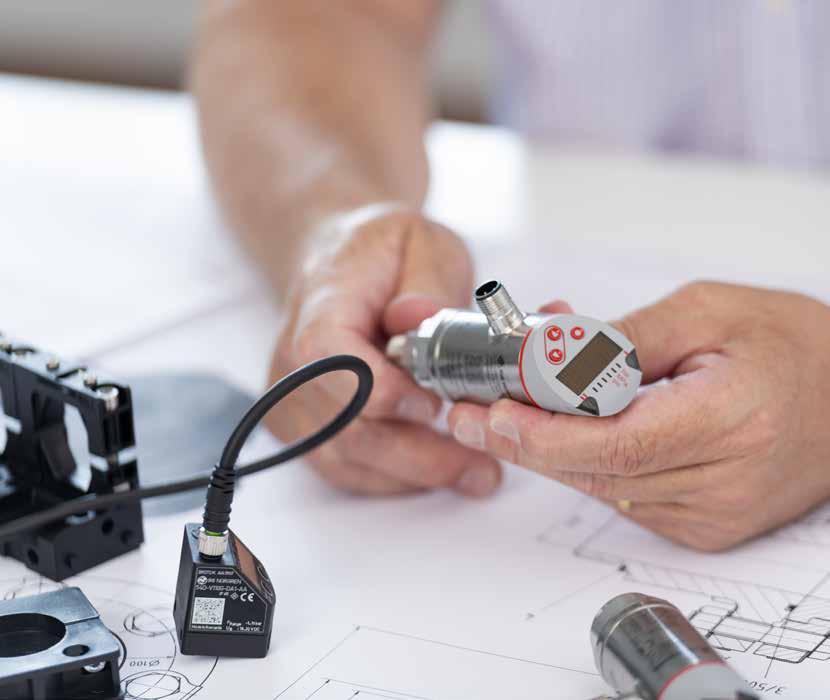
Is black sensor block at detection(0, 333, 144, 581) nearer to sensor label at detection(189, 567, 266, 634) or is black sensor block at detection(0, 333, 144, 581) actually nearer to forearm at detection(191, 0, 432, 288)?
sensor label at detection(189, 567, 266, 634)

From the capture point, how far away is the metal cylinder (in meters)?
0.50

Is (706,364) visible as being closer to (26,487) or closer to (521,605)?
(521,605)

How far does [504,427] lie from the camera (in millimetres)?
624

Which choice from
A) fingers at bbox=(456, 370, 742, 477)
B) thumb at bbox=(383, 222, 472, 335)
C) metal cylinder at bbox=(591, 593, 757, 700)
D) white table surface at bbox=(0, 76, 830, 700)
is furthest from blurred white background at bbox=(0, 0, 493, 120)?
metal cylinder at bbox=(591, 593, 757, 700)

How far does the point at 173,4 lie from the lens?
10.0ft

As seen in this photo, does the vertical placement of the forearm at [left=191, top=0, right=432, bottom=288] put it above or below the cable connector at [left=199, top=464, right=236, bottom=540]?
above

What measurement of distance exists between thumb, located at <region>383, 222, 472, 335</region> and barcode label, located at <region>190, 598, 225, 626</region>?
259 mm

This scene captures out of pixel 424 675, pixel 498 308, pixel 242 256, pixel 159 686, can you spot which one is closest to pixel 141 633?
pixel 159 686

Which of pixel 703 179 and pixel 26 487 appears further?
pixel 703 179

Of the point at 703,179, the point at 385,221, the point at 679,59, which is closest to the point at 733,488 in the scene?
the point at 385,221

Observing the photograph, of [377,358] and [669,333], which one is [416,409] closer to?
[377,358]

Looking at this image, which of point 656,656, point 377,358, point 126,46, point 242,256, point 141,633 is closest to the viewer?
point 656,656

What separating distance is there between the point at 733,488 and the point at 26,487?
1.47ft

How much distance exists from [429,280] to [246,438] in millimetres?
262
